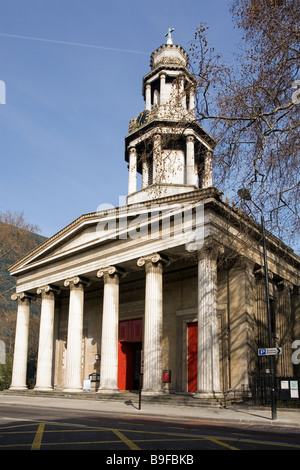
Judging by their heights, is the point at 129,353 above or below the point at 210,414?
above

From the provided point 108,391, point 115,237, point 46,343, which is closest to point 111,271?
point 115,237

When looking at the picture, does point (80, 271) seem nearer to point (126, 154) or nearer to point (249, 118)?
point (126, 154)

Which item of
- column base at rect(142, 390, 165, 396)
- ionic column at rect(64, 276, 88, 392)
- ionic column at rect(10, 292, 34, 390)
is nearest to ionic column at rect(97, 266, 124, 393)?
ionic column at rect(64, 276, 88, 392)

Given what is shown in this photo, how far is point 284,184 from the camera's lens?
1302 cm

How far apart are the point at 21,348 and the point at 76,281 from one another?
8.68 metres

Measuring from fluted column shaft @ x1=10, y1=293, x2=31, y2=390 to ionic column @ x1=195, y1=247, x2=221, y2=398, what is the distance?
1751 cm

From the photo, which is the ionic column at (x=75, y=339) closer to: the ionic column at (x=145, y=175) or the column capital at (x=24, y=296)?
the column capital at (x=24, y=296)

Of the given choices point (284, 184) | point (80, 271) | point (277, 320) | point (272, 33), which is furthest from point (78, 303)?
point (272, 33)

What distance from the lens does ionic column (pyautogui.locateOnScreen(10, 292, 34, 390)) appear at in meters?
33.9

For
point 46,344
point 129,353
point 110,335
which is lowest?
point 129,353

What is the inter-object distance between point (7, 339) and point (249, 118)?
53228 mm

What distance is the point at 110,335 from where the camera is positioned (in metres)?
26.8

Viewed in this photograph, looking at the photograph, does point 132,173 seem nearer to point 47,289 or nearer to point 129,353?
point 47,289

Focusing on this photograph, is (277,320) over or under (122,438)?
over
